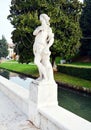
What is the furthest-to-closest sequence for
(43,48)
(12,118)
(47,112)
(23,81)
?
(23,81) → (12,118) → (43,48) → (47,112)

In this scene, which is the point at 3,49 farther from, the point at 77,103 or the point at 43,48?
the point at 43,48

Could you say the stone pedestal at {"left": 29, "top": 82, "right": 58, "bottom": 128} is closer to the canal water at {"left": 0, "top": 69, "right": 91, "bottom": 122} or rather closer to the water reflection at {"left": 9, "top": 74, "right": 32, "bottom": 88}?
the canal water at {"left": 0, "top": 69, "right": 91, "bottom": 122}

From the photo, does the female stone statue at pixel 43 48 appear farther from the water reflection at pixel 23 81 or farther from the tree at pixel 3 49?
the tree at pixel 3 49

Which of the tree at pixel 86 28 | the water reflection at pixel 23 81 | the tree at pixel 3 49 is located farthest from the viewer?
the tree at pixel 3 49

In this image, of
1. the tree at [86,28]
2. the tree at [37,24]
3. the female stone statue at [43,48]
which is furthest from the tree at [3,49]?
the female stone statue at [43,48]

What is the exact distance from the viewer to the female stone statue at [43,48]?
618 centimetres

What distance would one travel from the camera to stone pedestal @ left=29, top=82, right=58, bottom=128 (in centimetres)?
611

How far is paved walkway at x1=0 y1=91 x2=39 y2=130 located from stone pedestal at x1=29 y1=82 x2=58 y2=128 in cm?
28

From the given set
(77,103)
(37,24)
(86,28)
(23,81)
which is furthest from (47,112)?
(86,28)

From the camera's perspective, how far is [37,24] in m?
23.6

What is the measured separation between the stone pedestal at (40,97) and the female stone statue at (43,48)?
21 cm

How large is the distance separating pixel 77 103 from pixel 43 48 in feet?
29.8

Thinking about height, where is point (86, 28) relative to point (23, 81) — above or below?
above

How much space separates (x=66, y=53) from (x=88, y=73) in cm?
523
